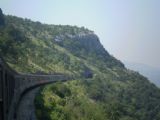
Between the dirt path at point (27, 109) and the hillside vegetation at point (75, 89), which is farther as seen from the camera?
the hillside vegetation at point (75, 89)

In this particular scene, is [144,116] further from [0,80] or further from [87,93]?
[0,80]

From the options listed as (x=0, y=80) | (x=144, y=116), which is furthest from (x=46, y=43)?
(x=0, y=80)

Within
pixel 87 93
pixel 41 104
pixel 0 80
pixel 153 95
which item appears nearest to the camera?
pixel 0 80

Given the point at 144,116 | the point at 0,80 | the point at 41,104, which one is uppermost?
the point at 0,80

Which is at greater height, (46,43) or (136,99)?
(46,43)

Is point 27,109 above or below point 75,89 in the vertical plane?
above

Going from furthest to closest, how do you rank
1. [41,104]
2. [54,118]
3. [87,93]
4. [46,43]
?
[46,43]
[87,93]
[41,104]
[54,118]

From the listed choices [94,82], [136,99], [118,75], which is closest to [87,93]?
[94,82]

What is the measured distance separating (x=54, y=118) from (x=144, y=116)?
7837 cm

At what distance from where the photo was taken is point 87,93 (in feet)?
350

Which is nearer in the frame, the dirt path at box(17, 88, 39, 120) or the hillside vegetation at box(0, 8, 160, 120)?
the dirt path at box(17, 88, 39, 120)

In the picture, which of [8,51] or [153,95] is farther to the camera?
[153,95]

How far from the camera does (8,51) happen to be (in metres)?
100

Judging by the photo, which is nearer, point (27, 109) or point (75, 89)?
point (27, 109)
